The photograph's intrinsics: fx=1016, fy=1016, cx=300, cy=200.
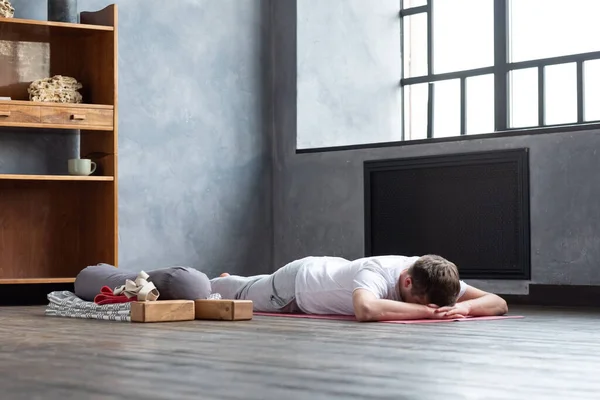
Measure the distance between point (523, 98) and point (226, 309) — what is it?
9.17ft

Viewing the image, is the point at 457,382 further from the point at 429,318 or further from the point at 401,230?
the point at 401,230

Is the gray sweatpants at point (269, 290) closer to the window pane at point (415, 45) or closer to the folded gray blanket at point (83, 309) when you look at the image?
the folded gray blanket at point (83, 309)

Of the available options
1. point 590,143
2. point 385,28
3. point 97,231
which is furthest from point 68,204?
point 590,143

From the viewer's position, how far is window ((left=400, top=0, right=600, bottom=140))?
19.4 feet

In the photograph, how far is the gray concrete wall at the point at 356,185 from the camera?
5273mm

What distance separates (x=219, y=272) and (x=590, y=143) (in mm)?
2636

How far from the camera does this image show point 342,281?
4207 millimetres

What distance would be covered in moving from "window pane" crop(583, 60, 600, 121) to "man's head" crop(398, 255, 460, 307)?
2.30 m

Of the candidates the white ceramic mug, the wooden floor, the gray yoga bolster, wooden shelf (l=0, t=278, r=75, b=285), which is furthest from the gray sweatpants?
the white ceramic mug

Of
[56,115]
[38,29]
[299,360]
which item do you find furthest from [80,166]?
[299,360]

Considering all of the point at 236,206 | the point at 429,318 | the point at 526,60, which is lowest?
the point at 429,318

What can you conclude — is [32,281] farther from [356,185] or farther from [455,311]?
[455,311]

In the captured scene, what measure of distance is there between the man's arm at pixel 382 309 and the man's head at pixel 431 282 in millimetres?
51

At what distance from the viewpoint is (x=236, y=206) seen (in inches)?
270
